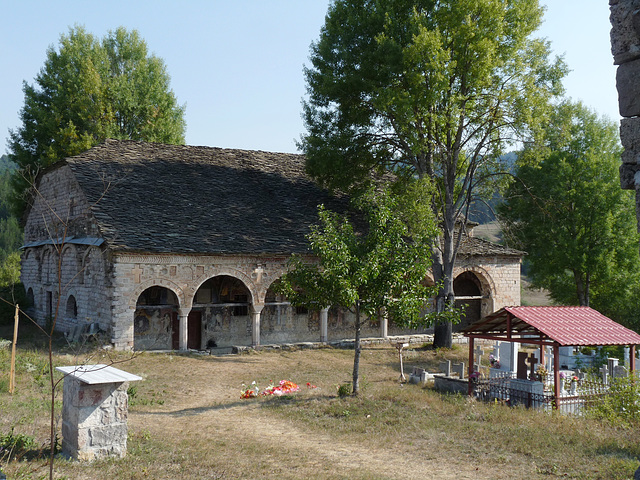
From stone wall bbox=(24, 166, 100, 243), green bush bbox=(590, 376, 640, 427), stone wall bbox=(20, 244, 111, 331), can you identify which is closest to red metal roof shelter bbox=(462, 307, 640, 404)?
green bush bbox=(590, 376, 640, 427)

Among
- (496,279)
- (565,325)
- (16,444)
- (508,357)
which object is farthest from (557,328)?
(496,279)

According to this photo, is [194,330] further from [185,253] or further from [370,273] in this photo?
[370,273]

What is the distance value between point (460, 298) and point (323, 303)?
1240cm

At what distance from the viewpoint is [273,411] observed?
1158 centimetres

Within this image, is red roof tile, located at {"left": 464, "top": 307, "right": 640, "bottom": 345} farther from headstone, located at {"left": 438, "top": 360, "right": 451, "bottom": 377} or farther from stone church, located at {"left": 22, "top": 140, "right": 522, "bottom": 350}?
stone church, located at {"left": 22, "top": 140, "right": 522, "bottom": 350}

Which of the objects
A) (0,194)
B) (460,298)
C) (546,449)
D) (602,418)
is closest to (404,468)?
(546,449)

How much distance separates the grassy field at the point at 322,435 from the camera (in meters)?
7.67

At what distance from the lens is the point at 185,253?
18828 millimetres

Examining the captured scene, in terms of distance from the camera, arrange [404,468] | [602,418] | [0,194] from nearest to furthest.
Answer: [404,468]
[602,418]
[0,194]

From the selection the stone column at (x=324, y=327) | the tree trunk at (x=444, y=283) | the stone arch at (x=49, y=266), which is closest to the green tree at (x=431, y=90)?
the tree trunk at (x=444, y=283)

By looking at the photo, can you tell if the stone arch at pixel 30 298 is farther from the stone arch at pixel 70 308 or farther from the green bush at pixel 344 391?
the green bush at pixel 344 391

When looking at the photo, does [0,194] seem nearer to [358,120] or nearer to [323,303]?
[358,120]

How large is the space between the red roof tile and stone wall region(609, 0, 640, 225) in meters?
8.72

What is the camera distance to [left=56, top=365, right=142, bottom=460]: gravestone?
24.9 feet
